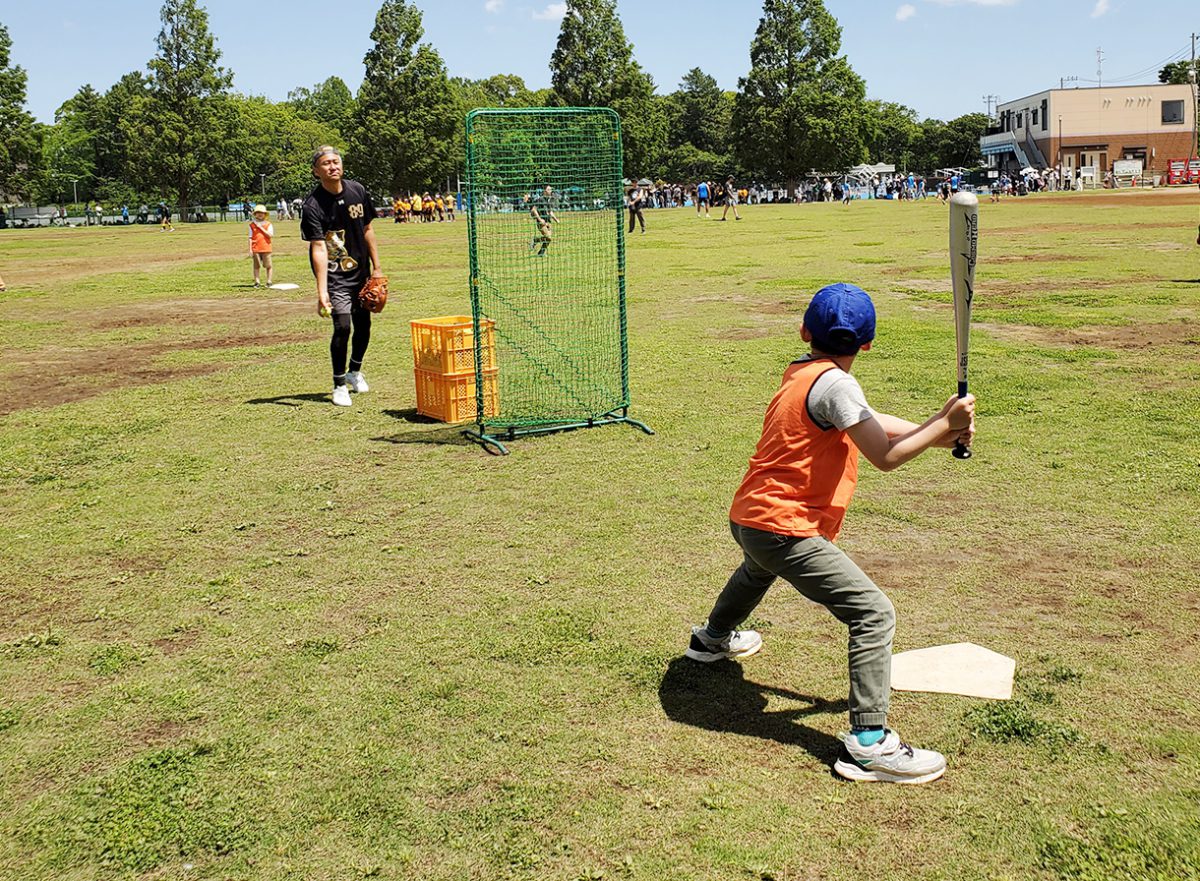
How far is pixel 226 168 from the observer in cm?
8431

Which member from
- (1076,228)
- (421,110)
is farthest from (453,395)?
(421,110)

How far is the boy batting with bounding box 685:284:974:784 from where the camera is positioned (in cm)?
387

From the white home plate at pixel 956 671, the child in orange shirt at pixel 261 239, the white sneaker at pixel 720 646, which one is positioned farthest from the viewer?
the child in orange shirt at pixel 261 239

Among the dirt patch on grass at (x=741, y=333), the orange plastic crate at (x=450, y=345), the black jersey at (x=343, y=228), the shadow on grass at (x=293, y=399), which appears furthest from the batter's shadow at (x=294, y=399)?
the dirt patch on grass at (x=741, y=333)

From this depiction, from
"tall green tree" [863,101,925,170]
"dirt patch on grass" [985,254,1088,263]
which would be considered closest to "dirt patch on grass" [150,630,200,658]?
"dirt patch on grass" [985,254,1088,263]

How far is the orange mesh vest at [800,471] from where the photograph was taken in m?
4.05

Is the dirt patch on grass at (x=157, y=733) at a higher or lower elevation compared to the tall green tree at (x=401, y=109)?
lower

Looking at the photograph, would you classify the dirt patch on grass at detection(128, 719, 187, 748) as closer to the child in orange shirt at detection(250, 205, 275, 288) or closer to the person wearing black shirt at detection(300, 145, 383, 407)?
the person wearing black shirt at detection(300, 145, 383, 407)

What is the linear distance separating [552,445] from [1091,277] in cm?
1402

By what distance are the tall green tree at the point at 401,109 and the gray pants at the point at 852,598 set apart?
83139 millimetres

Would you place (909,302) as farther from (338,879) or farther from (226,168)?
(226,168)

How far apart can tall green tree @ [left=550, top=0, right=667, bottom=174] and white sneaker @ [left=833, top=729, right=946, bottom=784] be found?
85.6 meters

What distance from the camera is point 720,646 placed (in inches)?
188

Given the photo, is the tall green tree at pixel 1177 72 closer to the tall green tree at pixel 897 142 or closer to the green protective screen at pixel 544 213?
the tall green tree at pixel 897 142
